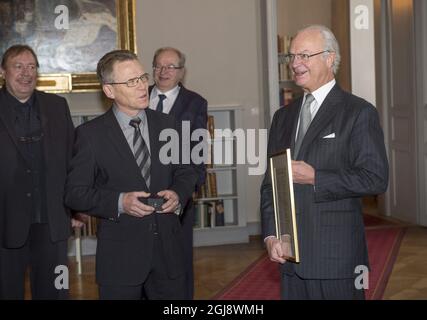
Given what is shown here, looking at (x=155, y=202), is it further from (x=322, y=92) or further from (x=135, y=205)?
(x=322, y=92)

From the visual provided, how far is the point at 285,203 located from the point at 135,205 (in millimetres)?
584

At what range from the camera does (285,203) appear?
273cm

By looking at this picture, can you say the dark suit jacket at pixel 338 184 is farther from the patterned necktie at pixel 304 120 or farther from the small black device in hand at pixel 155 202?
the small black device in hand at pixel 155 202

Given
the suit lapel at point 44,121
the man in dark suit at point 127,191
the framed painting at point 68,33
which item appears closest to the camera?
the man in dark suit at point 127,191

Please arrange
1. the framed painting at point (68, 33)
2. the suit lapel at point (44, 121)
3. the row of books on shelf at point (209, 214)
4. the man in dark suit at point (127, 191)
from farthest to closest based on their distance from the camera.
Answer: the row of books on shelf at point (209, 214) < the framed painting at point (68, 33) < the suit lapel at point (44, 121) < the man in dark suit at point (127, 191)

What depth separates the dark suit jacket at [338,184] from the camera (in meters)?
2.74

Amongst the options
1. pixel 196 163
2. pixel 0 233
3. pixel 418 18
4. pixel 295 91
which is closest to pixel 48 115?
pixel 0 233

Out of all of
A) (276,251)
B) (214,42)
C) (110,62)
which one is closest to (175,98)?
(110,62)

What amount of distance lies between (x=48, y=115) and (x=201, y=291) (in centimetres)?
226

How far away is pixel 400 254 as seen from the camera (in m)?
6.98

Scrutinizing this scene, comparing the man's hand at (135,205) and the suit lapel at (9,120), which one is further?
the suit lapel at (9,120)

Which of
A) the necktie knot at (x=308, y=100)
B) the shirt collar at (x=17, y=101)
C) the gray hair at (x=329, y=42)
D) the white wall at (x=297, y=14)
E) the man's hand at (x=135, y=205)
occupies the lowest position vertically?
the man's hand at (x=135, y=205)

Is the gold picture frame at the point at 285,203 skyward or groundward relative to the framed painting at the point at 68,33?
groundward

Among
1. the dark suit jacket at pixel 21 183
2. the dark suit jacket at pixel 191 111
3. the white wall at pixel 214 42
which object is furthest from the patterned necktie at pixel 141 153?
the white wall at pixel 214 42
